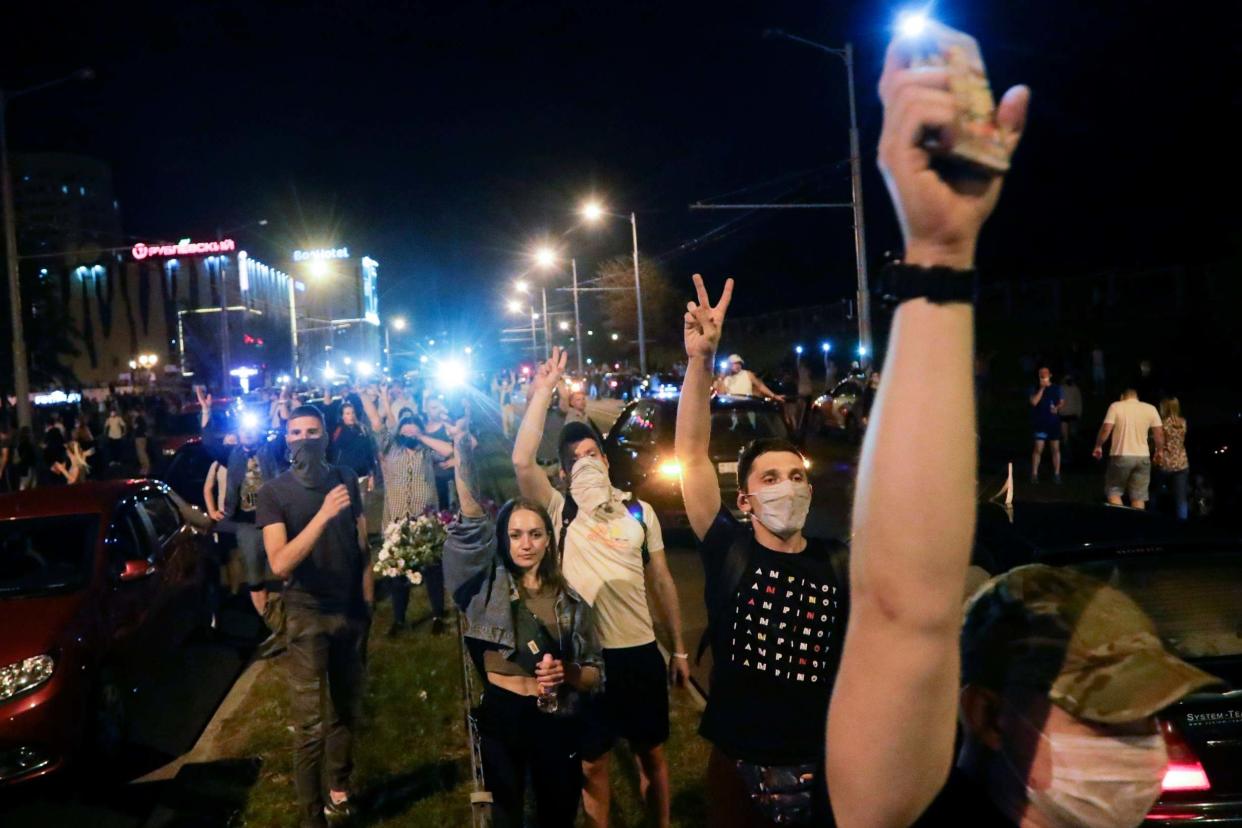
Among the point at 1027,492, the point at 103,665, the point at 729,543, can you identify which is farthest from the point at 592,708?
the point at 1027,492

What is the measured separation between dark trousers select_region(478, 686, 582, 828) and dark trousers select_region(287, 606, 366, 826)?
4.11 feet

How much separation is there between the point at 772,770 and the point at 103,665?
5.11 m

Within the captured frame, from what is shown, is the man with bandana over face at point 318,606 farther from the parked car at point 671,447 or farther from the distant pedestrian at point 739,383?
the distant pedestrian at point 739,383

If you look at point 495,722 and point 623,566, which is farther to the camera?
point 623,566

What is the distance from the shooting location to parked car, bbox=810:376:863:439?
78.8 feet

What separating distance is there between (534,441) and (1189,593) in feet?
9.81

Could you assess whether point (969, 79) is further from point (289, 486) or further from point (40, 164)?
point (40, 164)

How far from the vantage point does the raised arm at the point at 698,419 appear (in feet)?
11.1

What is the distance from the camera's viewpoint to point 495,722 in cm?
420

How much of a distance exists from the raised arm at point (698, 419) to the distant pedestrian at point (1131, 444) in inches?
359

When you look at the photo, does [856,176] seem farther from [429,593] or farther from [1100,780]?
[1100,780]

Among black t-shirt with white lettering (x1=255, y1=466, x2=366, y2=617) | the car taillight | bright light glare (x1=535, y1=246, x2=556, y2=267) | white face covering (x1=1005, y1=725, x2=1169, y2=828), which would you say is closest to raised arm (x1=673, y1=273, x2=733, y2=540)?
the car taillight

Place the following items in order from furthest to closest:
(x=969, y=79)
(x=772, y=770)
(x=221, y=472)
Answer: (x=221, y=472) < (x=772, y=770) < (x=969, y=79)

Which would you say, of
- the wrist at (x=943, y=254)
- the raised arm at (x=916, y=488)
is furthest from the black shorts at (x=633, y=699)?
the wrist at (x=943, y=254)
